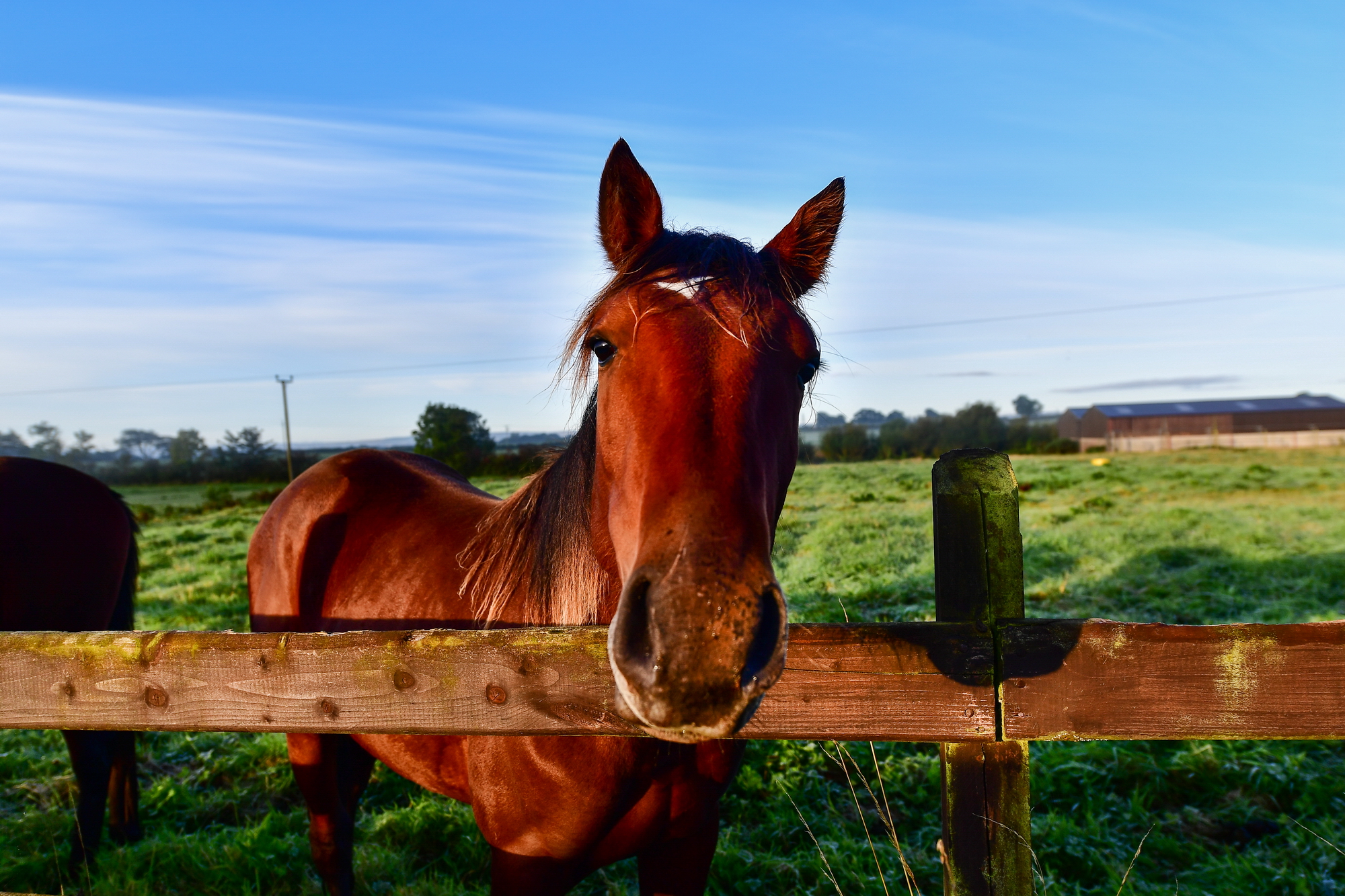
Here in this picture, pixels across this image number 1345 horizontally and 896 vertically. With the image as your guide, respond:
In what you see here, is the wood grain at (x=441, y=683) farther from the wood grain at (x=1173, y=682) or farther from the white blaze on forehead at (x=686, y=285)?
the white blaze on forehead at (x=686, y=285)

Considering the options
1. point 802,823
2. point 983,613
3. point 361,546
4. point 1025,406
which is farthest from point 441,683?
point 1025,406

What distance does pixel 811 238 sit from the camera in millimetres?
2260

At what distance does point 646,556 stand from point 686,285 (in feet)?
2.52

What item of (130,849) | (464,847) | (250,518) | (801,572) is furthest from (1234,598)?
(250,518)

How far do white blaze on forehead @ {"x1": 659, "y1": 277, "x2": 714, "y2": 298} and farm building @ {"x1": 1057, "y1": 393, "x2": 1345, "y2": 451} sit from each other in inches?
2577

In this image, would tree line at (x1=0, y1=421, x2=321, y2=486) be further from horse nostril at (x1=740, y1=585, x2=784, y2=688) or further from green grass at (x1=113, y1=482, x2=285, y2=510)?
horse nostril at (x1=740, y1=585, x2=784, y2=688)

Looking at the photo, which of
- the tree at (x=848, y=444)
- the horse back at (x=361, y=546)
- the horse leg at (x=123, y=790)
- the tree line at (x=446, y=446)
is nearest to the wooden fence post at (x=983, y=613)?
the horse back at (x=361, y=546)

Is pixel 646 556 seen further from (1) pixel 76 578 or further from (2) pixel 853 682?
(1) pixel 76 578

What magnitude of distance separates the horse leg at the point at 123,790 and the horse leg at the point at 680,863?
144 inches

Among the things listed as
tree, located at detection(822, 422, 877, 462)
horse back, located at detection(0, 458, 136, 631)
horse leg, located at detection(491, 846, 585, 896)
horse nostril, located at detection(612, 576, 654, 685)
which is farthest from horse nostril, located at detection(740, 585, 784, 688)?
tree, located at detection(822, 422, 877, 462)

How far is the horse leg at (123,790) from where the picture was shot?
4.46m

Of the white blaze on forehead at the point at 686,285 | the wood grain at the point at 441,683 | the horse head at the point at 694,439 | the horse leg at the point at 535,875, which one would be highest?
the white blaze on forehead at the point at 686,285

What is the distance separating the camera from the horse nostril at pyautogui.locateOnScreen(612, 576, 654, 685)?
1.25m

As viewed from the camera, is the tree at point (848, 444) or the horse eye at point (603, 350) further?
the tree at point (848, 444)
